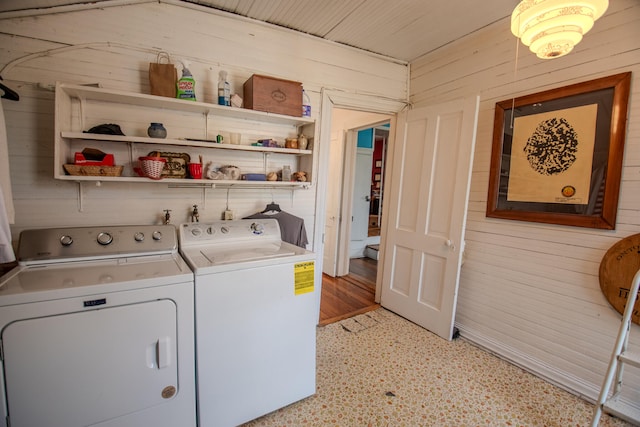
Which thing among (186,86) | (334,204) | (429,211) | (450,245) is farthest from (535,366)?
(186,86)

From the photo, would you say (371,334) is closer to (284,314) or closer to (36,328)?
(284,314)

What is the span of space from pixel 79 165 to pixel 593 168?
304 centimetres

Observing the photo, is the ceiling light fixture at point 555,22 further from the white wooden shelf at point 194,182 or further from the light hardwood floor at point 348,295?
the light hardwood floor at point 348,295

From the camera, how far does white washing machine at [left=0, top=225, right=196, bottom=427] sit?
1101mm

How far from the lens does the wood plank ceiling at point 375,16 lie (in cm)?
196

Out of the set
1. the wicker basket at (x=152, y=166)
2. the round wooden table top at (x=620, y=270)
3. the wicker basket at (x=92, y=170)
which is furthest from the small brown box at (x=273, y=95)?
the round wooden table top at (x=620, y=270)

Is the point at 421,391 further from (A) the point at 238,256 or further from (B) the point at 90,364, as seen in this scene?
(B) the point at 90,364

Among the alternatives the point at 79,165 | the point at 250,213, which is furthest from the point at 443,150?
the point at 79,165

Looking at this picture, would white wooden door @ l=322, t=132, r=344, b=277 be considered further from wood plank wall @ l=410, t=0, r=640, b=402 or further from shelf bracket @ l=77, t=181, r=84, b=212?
shelf bracket @ l=77, t=181, r=84, b=212

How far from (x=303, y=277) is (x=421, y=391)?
43.5 inches

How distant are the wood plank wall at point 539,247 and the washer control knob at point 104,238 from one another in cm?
259

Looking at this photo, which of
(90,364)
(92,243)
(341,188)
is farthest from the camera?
(341,188)

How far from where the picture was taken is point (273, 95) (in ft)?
6.83

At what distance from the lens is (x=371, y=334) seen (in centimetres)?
254
